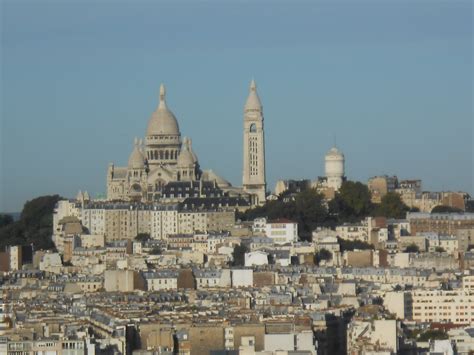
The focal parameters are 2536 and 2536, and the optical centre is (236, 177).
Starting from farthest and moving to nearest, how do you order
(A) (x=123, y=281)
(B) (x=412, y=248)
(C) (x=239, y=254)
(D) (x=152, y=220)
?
(D) (x=152, y=220)
(B) (x=412, y=248)
(C) (x=239, y=254)
(A) (x=123, y=281)

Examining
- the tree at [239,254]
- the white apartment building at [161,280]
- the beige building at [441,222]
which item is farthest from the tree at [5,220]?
the white apartment building at [161,280]

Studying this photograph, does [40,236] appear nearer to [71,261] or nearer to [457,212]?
[71,261]

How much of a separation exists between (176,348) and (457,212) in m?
49.1

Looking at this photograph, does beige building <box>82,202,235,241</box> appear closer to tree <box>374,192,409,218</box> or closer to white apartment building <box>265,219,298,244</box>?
white apartment building <box>265,219,298,244</box>

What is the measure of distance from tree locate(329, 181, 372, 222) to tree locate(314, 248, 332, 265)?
943 cm

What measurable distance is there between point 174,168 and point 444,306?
150 ft

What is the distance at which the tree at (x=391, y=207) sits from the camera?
10881 cm

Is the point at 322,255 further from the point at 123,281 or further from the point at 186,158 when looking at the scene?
the point at 186,158

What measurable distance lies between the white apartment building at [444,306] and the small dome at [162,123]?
48044mm

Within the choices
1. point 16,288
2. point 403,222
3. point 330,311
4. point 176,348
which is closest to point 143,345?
point 176,348

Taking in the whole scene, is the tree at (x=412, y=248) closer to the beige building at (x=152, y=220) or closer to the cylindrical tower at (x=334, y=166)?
the beige building at (x=152, y=220)

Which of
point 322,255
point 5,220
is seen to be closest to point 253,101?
point 5,220

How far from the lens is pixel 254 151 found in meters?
118

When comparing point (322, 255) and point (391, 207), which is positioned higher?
point (391, 207)
